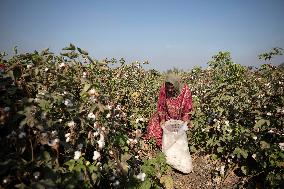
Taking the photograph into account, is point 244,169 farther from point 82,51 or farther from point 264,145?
point 82,51

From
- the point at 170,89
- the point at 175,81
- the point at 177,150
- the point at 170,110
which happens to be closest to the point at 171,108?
the point at 170,110

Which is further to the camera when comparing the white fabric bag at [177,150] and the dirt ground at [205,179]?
the white fabric bag at [177,150]

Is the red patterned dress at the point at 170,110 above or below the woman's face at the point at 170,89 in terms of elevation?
below

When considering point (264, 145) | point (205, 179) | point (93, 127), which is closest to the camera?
point (93, 127)

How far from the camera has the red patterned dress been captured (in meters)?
4.93

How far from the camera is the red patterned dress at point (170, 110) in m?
4.93

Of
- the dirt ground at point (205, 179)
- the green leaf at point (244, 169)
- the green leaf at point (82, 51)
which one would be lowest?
the dirt ground at point (205, 179)

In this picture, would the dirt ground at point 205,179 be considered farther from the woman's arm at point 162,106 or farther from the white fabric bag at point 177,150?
the woman's arm at point 162,106

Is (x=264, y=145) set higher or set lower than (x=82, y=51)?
lower

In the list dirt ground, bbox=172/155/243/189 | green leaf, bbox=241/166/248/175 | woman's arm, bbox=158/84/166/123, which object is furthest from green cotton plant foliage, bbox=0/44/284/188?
woman's arm, bbox=158/84/166/123

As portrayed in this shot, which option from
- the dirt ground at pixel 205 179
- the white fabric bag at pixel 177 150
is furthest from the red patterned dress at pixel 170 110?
the dirt ground at pixel 205 179

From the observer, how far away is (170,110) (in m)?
4.99

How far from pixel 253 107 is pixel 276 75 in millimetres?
575

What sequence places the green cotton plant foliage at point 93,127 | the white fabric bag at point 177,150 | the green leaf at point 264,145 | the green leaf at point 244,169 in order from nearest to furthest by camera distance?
the green cotton plant foliage at point 93,127 → the green leaf at point 264,145 → the green leaf at point 244,169 → the white fabric bag at point 177,150
